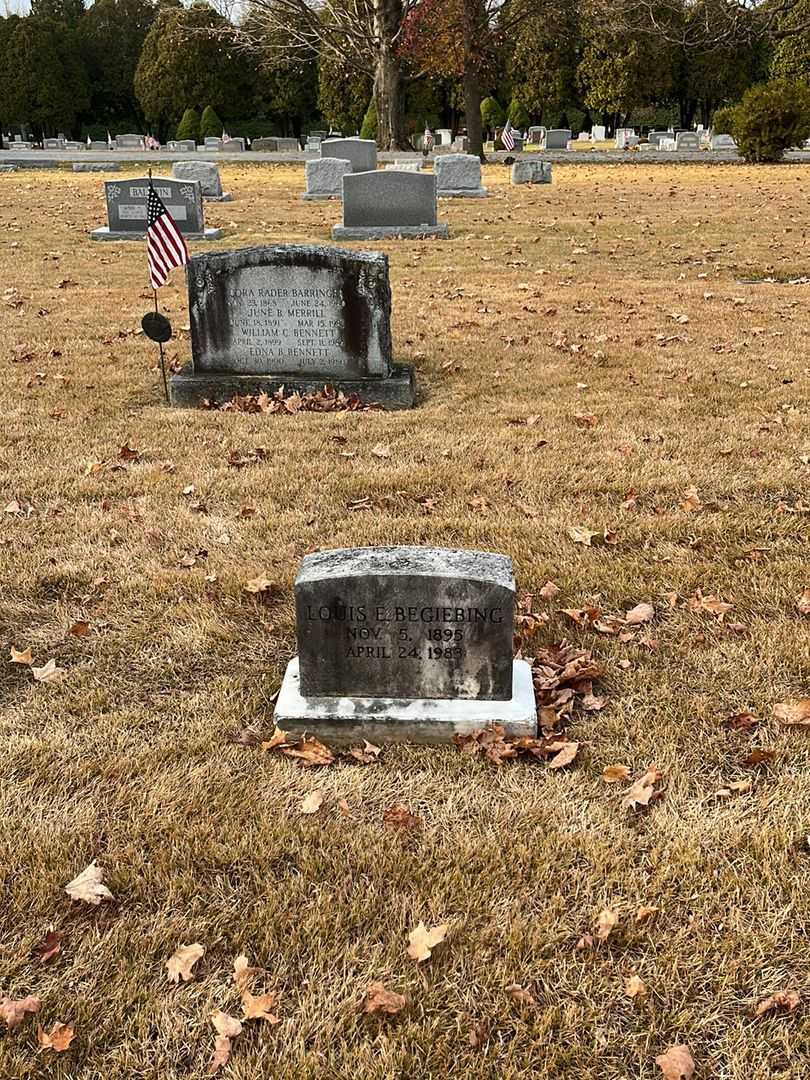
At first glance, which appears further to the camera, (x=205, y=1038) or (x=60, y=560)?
(x=60, y=560)

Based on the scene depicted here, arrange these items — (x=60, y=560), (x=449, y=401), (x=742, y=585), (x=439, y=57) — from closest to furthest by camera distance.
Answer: (x=742, y=585) → (x=60, y=560) → (x=449, y=401) → (x=439, y=57)

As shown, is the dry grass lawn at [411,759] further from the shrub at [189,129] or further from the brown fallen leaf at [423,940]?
the shrub at [189,129]

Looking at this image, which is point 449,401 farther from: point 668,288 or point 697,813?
point 668,288

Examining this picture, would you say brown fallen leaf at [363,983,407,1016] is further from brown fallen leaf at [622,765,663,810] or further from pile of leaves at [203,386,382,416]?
pile of leaves at [203,386,382,416]

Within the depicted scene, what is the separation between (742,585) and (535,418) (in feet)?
8.99

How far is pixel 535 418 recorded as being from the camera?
6762 millimetres

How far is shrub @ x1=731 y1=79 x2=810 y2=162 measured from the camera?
30188 mm

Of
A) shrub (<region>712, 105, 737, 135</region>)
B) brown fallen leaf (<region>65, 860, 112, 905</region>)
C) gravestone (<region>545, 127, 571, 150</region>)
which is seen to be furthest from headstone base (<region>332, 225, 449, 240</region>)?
gravestone (<region>545, 127, 571, 150</region>)

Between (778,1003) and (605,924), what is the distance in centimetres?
47

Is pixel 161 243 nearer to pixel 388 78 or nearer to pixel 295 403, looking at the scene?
pixel 295 403

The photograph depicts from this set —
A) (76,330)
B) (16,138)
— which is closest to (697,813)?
(76,330)

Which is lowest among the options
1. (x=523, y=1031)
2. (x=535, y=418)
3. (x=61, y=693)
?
(x=523, y=1031)

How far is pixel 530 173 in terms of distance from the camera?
89.6ft

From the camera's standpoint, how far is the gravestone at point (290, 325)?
7.16m
